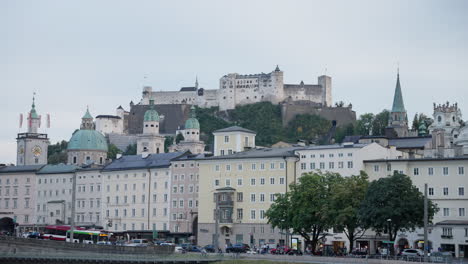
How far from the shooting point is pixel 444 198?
317 feet

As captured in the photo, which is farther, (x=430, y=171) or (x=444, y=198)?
(x=430, y=171)

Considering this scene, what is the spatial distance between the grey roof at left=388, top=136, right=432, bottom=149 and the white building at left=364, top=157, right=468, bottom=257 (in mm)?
30831

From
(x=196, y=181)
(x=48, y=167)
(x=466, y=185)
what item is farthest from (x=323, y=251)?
(x=48, y=167)

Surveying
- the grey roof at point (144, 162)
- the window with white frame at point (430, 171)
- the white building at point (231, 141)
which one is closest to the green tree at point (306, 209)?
the window with white frame at point (430, 171)

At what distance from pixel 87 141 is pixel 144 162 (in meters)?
37.3

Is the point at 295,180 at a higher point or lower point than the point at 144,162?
lower

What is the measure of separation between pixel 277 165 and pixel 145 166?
27590 mm

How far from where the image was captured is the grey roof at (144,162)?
430 feet

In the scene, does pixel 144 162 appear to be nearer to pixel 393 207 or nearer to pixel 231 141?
pixel 231 141

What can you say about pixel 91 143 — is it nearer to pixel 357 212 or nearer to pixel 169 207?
pixel 169 207

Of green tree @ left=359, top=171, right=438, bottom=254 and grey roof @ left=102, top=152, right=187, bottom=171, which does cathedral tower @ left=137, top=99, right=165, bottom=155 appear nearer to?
grey roof @ left=102, top=152, right=187, bottom=171

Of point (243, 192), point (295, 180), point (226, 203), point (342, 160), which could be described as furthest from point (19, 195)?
point (342, 160)

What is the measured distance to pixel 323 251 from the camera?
319 feet

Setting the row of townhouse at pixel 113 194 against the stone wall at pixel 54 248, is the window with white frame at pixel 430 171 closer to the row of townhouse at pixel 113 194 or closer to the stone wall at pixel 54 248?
the stone wall at pixel 54 248
